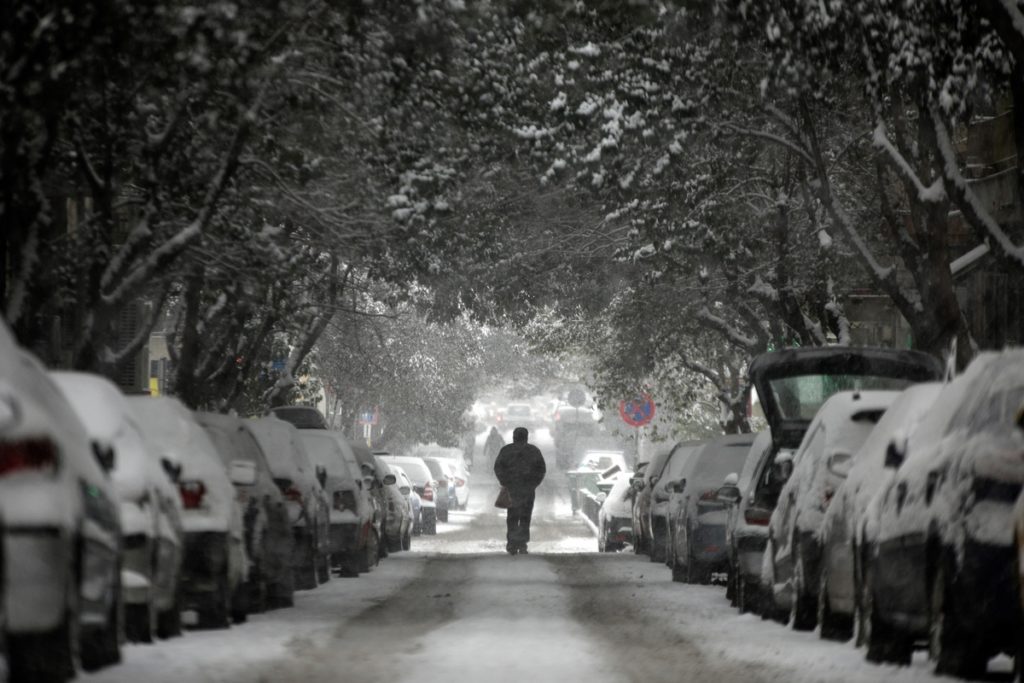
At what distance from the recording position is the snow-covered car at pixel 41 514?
8148mm

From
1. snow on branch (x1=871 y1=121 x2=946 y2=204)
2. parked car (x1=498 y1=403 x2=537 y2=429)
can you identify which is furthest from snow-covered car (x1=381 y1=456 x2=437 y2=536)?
parked car (x1=498 y1=403 x2=537 y2=429)

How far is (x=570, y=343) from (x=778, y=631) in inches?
1309

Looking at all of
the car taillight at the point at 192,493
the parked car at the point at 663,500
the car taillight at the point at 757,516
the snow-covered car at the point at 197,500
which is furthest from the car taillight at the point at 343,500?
the car taillight at the point at 192,493

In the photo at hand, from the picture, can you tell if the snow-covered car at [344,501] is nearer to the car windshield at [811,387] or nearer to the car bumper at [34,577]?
the car windshield at [811,387]

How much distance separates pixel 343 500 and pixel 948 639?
1269 centimetres

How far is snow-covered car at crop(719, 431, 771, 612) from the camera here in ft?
54.4

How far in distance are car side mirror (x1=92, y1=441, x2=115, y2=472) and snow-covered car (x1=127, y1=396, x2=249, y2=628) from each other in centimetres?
235

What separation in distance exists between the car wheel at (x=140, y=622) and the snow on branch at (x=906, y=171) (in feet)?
41.9

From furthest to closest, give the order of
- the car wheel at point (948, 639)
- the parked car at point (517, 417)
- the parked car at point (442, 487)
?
1. the parked car at point (517, 417)
2. the parked car at point (442, 487)
3. the car wheel at point (948, 639)

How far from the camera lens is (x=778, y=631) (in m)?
14.8

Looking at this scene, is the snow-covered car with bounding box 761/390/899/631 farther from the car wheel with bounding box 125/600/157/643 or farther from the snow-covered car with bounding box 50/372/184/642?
the car wheel with bounding box 125/600/157/643

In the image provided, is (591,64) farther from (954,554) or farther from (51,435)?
(51,435)

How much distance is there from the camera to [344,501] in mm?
22453

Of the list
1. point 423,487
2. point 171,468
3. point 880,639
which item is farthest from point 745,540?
point 423,487
